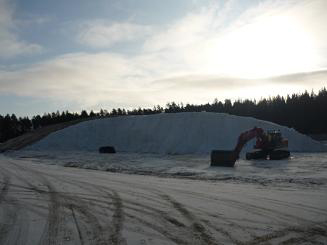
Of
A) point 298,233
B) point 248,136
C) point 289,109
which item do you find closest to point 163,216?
point 298,233

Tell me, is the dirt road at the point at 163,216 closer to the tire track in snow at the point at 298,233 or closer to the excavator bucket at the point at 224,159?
the tire track in snow at the point at 298,233

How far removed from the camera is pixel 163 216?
10680 mm

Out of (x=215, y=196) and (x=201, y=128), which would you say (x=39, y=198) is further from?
(x=201, y=128)

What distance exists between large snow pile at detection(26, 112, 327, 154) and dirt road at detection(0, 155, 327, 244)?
3384 centimetres

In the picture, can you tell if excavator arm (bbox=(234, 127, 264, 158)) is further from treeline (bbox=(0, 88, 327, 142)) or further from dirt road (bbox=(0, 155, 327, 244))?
treeline (bbox=(0, 88, 327, 142))

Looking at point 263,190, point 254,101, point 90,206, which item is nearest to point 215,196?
point 263,190

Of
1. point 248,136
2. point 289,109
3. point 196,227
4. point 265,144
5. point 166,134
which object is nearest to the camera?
point 196,227

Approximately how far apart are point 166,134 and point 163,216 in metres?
47.3

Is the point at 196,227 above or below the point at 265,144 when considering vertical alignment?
below

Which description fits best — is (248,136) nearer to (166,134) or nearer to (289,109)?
(166,134)

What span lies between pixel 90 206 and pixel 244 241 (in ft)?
18.9

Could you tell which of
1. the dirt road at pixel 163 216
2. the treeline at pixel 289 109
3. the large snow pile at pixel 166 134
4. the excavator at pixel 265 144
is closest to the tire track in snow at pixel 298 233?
the dirt road at pixel 163 216

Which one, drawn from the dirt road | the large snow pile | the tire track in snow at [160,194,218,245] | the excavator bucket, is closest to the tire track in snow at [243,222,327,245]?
the dirt road

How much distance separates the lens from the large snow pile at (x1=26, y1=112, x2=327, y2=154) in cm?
5097
